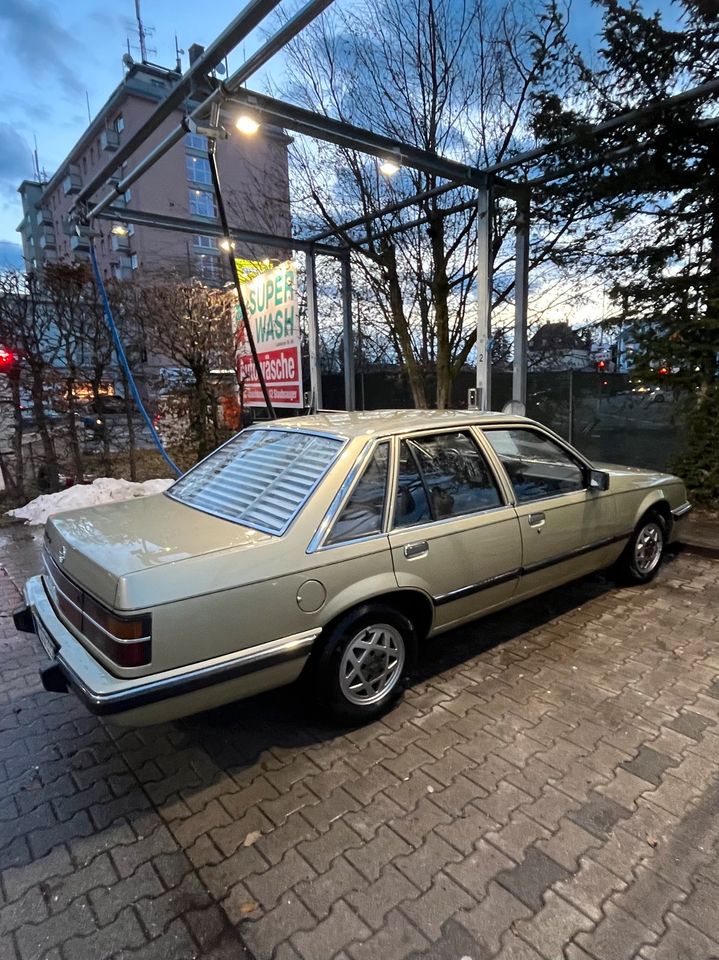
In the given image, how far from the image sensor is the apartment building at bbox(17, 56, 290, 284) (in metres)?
9.65

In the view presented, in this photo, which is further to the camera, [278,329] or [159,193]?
[159,193]

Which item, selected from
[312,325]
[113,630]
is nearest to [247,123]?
[113,630]

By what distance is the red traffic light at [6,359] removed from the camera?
6.75 metres

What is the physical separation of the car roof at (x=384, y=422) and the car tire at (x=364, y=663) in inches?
39.9

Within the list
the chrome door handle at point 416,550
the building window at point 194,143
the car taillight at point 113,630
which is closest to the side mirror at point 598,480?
the chrome door handle at point 416,550

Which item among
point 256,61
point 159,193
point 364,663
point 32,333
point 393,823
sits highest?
point 159,193

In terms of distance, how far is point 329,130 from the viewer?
16.4 feet

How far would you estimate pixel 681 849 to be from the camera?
6.76 ft

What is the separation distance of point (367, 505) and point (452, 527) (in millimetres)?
570

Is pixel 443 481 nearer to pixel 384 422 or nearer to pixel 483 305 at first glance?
pixel 384 422

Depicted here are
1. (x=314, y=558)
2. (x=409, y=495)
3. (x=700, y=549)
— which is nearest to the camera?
Answer: (x=314, y=558)

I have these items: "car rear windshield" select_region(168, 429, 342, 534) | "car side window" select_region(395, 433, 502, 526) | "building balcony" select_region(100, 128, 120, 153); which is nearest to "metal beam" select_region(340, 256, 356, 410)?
"car rear windshield" select_region(168, 429, 342, 534)

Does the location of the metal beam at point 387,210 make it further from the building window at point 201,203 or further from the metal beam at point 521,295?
the building window at point 201,203

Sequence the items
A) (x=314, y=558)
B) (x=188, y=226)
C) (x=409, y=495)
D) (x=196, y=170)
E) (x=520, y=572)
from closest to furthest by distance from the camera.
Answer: (x=314, y=558)
(x=409, y=495)
(x=520, y=572)
(x=188, y=226)
(x=196, y=170)
